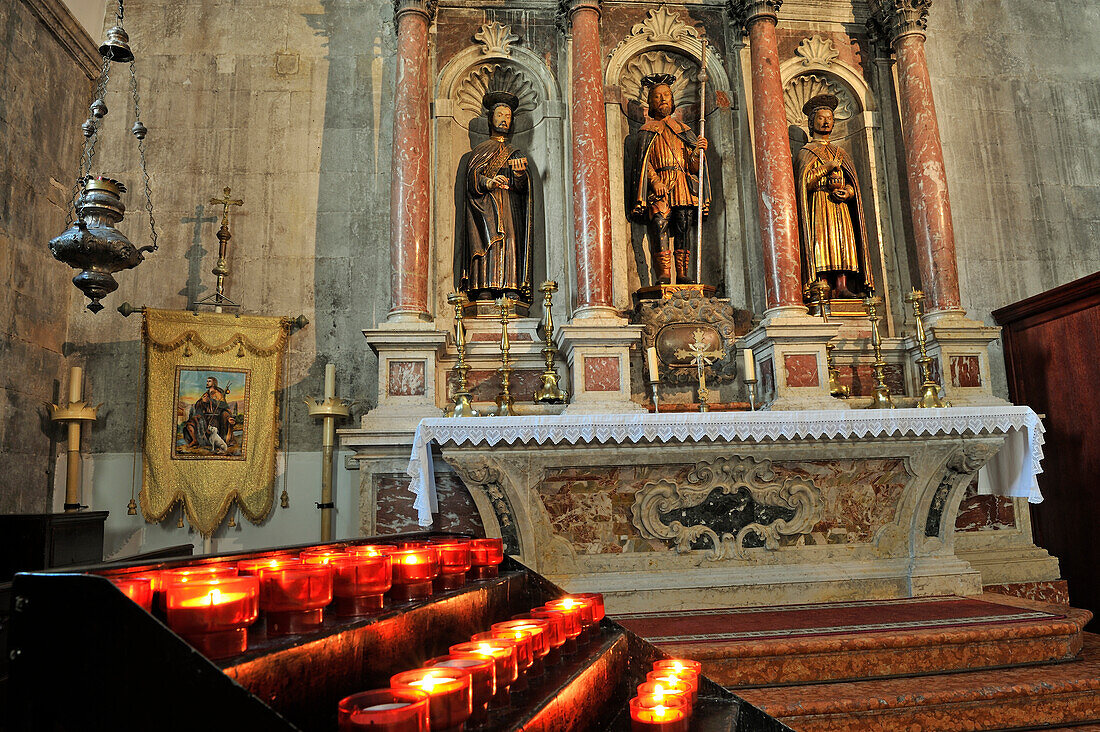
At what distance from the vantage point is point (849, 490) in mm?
5051

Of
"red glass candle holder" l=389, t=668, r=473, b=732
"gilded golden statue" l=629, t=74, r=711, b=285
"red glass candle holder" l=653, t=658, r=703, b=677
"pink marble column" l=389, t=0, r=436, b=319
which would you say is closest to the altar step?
"red glass candle holder" l=653, t=658, r=703, b=677

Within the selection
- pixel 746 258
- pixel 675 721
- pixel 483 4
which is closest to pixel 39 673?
pixel 675 721

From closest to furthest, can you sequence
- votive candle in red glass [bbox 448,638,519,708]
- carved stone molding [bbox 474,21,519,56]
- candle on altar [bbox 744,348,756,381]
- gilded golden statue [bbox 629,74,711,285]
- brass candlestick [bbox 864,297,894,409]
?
votive candle in red glass [bbox 448,638,519,708] < candle on altar [bbox 744,348,756,381] < brass candlestick [bbox 864,297,894,409] < gilded golden statue [bbox 629,74,711,285] < carved stone molding [bbox 474,21,519,56]

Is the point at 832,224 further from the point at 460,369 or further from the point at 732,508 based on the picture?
the point at 460,369

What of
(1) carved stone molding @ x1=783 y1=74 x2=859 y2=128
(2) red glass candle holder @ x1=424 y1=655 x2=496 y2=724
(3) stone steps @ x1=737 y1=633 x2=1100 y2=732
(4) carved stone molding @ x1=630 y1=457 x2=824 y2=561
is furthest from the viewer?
(1) carved stone molding @ x1=783 y1=74 x2=859 y2=128

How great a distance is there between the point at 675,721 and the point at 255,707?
2.91 ft

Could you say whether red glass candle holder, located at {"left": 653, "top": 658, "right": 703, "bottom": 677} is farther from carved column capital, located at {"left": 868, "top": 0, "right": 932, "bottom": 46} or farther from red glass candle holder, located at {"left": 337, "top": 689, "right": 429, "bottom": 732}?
carved column capital, located at {"left": 868, "top": 0, "right": 932, "bottom": 46}

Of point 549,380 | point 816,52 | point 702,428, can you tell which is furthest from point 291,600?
point 816,52

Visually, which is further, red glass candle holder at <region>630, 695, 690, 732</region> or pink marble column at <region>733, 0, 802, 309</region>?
pink marble column at <region>733, 0, 802, 309</region>

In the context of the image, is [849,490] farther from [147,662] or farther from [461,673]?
[147,662]

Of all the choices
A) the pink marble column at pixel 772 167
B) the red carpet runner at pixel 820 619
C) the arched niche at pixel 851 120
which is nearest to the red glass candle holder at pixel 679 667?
the red carpet runner at pixel 820 619

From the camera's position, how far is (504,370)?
17.7ft

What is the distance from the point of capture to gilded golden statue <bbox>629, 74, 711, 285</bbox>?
20.6 feet

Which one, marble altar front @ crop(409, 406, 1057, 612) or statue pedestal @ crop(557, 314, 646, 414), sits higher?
statue pedestal @ crop(557, 314, 646, 414)
